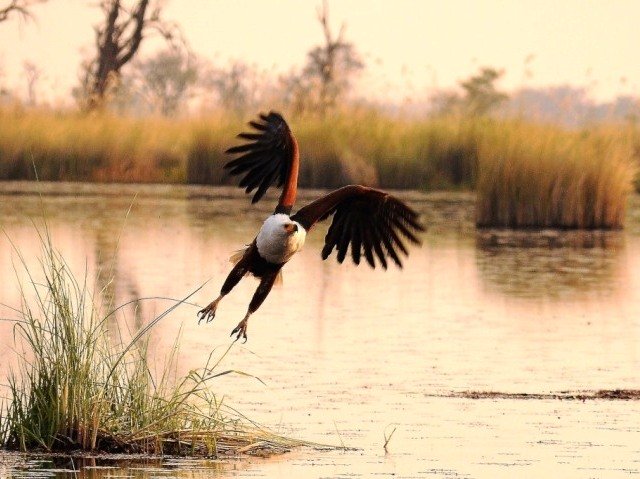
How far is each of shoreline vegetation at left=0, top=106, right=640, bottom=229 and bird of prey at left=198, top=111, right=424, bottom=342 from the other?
11.2m

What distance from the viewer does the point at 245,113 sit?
2962 centimetres

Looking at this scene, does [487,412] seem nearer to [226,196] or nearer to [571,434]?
[571,434]

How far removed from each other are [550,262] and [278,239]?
958 centimetres

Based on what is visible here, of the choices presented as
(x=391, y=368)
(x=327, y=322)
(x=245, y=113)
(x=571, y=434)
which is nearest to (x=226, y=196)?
(x=245, y=113)

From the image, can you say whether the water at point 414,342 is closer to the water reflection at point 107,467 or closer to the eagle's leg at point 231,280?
the water reflection at point 107,467

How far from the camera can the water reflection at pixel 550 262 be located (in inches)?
566

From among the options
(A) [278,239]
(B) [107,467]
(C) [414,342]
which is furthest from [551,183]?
(B) [107,467]

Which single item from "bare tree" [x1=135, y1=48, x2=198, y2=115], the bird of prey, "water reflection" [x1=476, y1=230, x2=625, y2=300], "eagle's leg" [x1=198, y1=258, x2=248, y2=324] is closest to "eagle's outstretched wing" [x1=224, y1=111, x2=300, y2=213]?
the bird of prey

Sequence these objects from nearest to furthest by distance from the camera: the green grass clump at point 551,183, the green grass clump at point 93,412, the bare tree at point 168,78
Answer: the green grass clump at point 93,412, the green grass clump at point 551,183, the bare tree at point 168,78

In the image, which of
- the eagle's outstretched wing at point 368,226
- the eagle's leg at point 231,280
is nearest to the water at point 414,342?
the eagle's leg at point 231,280

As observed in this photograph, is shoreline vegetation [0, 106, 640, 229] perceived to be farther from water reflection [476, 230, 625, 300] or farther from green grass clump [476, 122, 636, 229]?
water reflection [476, 230, 625, 300]

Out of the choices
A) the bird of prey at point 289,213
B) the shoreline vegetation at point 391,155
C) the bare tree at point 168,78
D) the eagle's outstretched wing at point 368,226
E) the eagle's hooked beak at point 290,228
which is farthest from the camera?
the bare tree at point 168,78

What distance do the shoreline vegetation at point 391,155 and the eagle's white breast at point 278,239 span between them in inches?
493

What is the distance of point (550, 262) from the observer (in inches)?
656
